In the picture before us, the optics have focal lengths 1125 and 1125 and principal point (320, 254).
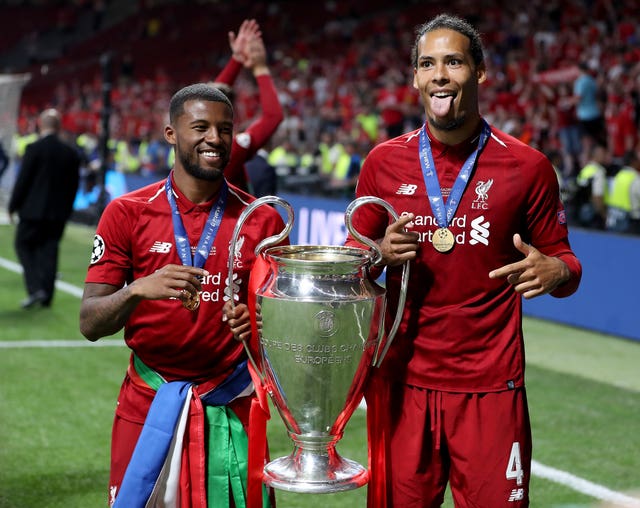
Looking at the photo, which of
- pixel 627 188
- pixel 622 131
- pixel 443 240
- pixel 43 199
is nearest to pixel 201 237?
pixel 443 240

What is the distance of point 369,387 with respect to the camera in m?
3.50

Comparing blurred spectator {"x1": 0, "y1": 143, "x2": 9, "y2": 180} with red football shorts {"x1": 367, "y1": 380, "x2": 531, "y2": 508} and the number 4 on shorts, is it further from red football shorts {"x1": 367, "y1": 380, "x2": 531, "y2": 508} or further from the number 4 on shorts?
the number 4 on shorts

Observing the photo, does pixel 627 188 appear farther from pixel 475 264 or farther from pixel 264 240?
pixel 264 240

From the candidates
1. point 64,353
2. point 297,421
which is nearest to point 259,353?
point 297,421

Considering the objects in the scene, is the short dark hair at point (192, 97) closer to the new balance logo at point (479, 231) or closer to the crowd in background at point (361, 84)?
the new balance logo at point (479, 231)

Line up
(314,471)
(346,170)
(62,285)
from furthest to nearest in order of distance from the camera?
(346,170)
(62,285)
(314,471)

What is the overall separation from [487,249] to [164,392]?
107 cm

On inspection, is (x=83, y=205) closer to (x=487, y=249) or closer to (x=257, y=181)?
(x=257, y=181)

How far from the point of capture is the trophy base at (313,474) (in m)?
3.08

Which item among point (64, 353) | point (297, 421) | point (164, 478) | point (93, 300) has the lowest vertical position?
point (64, 353)

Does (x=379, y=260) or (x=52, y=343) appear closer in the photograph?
(x=379, y=260)

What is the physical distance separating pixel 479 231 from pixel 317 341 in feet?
2.14

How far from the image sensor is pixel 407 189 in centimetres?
342

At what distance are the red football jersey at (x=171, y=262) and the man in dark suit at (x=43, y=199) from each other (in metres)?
7.64
